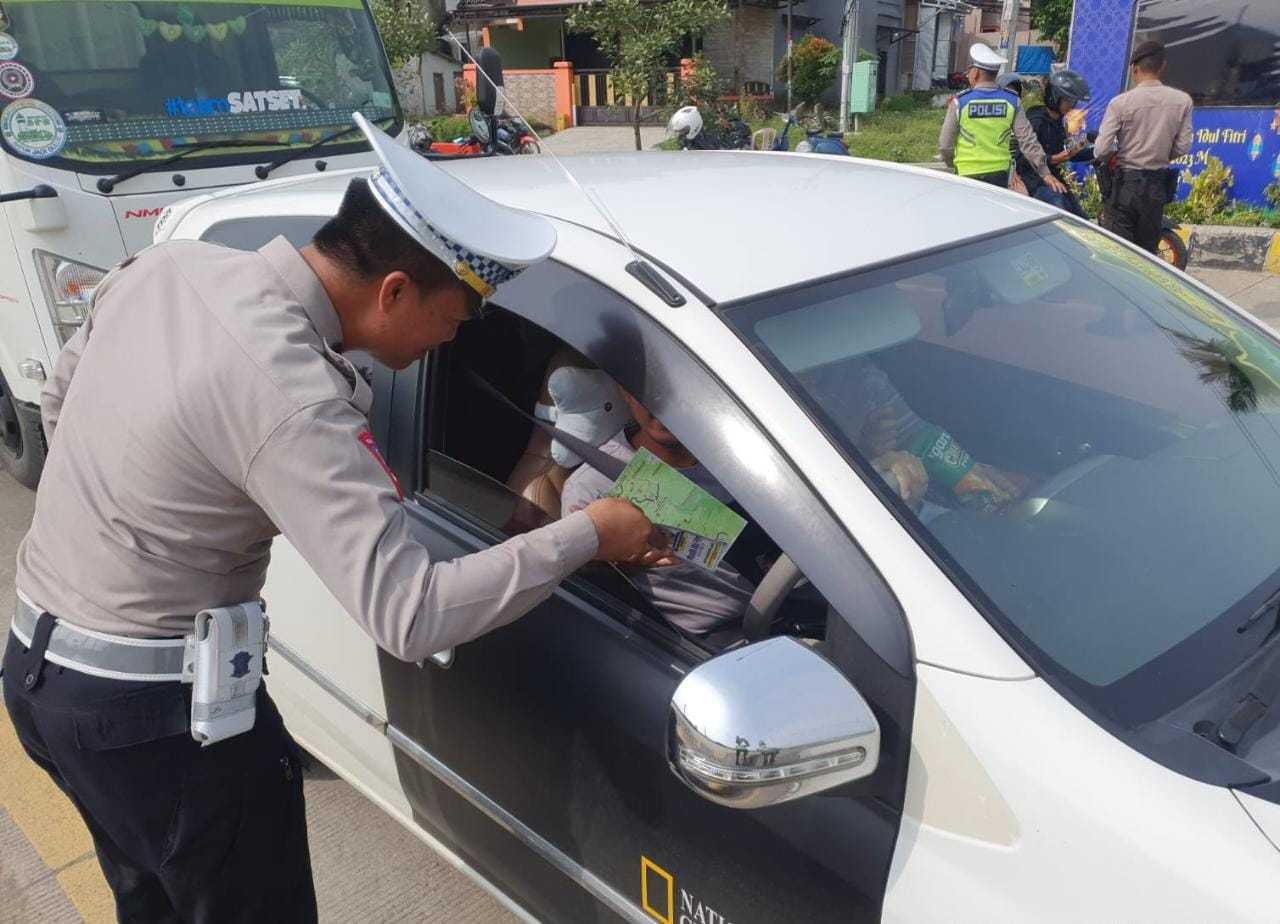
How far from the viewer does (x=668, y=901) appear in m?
1.53

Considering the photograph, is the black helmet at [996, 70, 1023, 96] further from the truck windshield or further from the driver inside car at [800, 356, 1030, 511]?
the driver inside car at [800, 356, 1030, 511]

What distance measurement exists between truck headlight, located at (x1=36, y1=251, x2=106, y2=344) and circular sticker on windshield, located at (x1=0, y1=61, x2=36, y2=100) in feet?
1.99

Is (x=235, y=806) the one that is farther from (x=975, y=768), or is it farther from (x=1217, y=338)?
(x=1217, y=338)

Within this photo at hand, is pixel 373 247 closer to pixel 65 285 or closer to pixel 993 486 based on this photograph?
pixel 993 486

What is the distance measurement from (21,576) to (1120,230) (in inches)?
269

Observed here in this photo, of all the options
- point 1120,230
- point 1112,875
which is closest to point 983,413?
point 1112,875

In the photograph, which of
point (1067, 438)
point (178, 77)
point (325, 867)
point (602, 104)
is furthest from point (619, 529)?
point (602, 104)

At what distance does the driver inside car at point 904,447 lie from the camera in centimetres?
147

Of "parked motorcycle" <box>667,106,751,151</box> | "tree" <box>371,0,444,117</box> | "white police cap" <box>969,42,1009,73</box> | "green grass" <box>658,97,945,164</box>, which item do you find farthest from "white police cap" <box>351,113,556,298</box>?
"tree" <box>371,0,444,117</box>

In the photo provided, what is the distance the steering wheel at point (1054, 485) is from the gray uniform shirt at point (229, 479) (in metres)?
0.65

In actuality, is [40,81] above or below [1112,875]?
above

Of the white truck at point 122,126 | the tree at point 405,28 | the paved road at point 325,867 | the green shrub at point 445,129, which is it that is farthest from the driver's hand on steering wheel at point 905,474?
the tree at point 405,28

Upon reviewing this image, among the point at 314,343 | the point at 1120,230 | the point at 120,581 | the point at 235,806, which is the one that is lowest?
the point at 1120,230

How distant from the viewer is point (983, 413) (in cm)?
169
